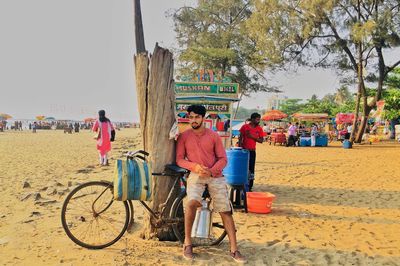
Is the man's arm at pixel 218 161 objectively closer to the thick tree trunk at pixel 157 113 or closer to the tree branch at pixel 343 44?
the thick tree trunk at pixel 157 113

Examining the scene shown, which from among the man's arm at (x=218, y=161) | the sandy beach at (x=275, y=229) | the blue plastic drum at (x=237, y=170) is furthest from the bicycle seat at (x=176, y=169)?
the blue plastic drum at (x=237, y=170)

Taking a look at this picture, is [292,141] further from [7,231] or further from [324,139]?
[7,231]

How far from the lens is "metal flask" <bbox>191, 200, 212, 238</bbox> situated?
4145mm

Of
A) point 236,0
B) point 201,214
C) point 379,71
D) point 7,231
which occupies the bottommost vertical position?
point 7,231

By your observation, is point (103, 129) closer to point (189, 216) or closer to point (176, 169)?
point (176, 169)

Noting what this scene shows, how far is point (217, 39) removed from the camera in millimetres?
30328

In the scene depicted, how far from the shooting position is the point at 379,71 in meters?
22.5

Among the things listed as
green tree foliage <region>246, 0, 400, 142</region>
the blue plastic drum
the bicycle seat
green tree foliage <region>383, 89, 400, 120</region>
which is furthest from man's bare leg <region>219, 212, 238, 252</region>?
green tree foliage <region>383, 89, 400, 120</region>

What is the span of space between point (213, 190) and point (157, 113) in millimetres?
1274

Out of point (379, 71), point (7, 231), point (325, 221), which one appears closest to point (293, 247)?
point (325, 221)

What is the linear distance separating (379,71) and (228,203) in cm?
2172

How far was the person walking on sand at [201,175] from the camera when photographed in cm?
408

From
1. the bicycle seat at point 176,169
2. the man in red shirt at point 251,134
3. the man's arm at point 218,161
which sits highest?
the man in red shirt at point 251,134

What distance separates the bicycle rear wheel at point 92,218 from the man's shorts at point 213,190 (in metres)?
0.88
